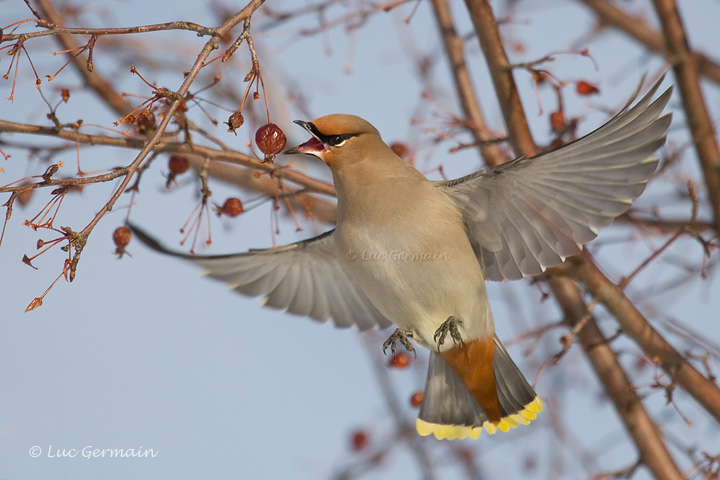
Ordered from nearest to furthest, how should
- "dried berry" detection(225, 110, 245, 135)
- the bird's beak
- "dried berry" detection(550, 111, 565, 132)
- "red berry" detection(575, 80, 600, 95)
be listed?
1. "dried berry" detection(225, 110, 245, 135)
2. the bird's beak
3. "dried berry" detection(550, 111, 565, 132)
4. "red berry" detection(575, 80, 600, 95)

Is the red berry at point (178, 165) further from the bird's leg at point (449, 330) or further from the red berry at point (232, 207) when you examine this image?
the bird's leg at point (449, 330)

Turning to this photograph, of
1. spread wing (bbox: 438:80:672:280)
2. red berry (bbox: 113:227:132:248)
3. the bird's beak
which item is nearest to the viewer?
spread wing (bbox: 438:80:672:280)

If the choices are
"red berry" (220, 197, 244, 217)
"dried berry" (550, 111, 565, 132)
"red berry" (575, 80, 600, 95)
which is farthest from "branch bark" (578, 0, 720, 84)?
"red berry" (220, 197, 244, 217)

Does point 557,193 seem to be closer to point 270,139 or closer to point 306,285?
point 270,139

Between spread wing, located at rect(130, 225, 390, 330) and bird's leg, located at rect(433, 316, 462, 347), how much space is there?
0.62 metres

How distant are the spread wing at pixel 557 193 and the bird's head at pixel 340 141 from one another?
0.38m

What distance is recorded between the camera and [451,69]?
4277 mm

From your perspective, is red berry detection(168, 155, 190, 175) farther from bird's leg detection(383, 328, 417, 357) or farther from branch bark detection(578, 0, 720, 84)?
branch bark detection(578, 0, 720, 84)

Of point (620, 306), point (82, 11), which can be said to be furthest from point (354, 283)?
point (82, 11)

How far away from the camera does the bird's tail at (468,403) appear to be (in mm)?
3721

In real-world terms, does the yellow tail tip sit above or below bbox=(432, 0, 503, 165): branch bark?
below

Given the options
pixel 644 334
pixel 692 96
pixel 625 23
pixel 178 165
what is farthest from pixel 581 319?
pixel 625 23

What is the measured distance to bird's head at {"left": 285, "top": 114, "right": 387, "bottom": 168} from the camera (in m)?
3.27

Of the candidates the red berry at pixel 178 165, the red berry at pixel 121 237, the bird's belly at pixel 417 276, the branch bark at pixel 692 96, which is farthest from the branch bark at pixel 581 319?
the red berry at pixel 121 237
